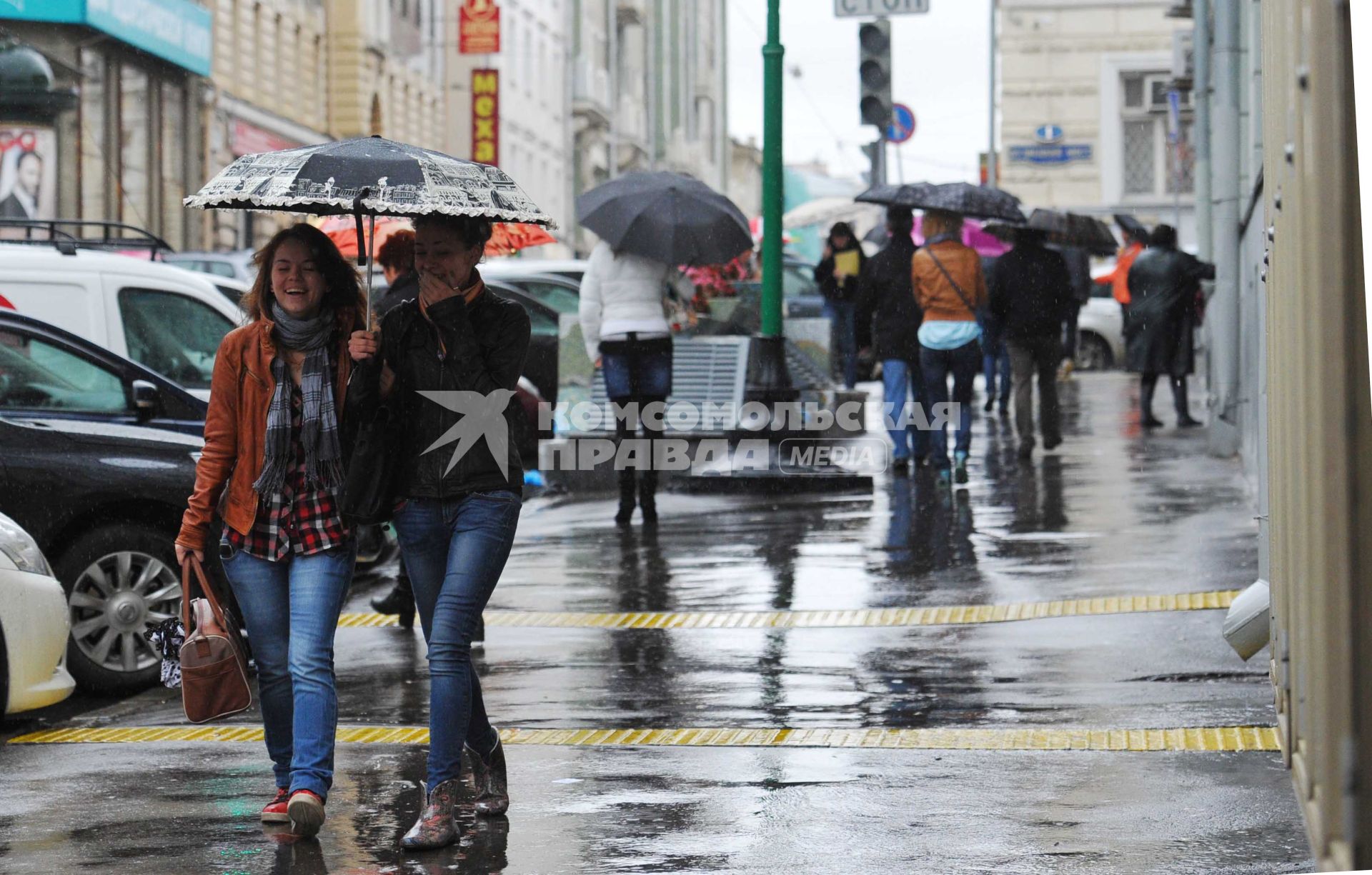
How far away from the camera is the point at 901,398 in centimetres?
1606

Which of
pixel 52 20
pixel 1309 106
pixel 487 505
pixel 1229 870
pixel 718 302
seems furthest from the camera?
pixel 52 20

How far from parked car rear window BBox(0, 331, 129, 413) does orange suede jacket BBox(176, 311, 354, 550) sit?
3.86 meters

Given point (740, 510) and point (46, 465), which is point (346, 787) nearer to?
point (46, 465)

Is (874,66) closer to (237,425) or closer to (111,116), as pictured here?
(237,425)

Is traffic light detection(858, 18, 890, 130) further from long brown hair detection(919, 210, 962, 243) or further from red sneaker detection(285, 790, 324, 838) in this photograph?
red sneaker detection(285, 790, 324, 838)

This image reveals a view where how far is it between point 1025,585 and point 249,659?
3.67 metres

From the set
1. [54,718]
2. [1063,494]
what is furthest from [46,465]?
[1063,494]

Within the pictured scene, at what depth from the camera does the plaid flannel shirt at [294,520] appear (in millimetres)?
6023

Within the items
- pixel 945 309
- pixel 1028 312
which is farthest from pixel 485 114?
pixel 945 309

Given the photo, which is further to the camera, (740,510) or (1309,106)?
(740,510)

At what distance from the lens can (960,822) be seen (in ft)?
19.4

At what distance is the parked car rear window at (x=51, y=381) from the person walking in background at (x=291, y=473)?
3.85m

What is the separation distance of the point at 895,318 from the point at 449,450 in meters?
10.3

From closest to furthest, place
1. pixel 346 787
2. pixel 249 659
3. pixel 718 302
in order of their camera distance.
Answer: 1. pixel 346 787
2. pixel 249 659
3. pixel 718 302
